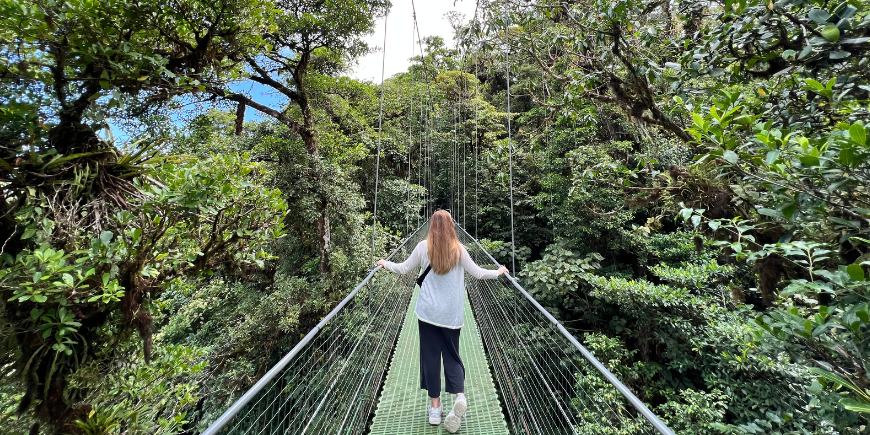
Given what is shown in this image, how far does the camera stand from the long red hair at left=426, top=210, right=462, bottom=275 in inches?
43.4

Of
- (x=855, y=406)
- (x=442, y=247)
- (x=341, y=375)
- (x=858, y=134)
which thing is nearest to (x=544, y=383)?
(x=442, y=247)

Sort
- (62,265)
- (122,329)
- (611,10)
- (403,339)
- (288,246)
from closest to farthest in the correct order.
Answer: (62,265) → (122,329) → (611,10) → (403,339) → (288,246)

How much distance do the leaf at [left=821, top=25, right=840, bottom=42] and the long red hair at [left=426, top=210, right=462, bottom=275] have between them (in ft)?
3.51

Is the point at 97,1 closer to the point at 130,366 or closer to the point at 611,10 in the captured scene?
the point at 130,366

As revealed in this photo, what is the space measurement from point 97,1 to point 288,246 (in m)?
3.99

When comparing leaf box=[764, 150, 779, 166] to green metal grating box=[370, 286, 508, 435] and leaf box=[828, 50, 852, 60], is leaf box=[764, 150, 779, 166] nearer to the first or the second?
leaf box=[828, 50, 852, 60]

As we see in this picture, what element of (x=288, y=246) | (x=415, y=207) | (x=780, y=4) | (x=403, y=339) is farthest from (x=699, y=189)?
(x=415, y=207)

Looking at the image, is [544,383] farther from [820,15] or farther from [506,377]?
[820,15]

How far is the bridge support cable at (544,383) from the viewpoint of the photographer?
3.09 feet

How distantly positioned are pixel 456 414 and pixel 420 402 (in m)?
0.34

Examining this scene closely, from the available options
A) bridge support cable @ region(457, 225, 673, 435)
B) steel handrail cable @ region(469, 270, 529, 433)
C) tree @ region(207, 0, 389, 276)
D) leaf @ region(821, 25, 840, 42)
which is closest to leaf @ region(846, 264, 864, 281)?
bridge support cable @ region(457, 225, 673, 435)

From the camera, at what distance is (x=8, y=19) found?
2.77 feet

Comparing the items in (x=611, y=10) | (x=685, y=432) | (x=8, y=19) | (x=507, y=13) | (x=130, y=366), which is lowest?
(x=685, y=432)

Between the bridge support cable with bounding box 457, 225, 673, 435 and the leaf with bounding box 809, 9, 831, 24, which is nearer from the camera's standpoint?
the leaf with bounding box 809, 9, 831, 24
